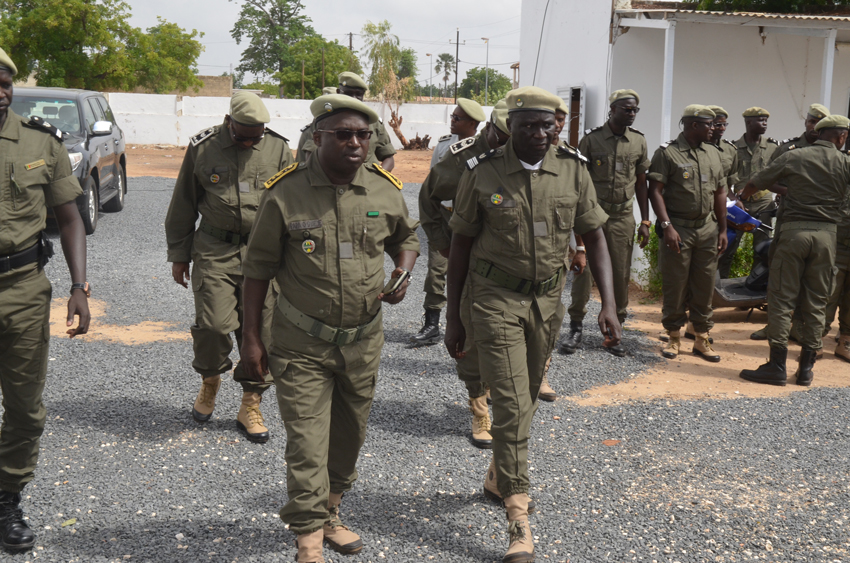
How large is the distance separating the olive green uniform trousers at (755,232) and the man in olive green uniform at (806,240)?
2146mm

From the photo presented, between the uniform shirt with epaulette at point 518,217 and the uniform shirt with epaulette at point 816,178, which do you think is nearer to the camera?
the uniform shirt with epaulette at point 518,217

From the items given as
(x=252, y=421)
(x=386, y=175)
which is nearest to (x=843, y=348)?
(x=252, y=421)

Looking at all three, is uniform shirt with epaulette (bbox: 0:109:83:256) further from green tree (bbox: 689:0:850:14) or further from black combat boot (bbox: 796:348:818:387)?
green tree (bbox: 689:0:850:14)

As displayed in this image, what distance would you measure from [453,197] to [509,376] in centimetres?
198

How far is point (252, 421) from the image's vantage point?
15.8 feet

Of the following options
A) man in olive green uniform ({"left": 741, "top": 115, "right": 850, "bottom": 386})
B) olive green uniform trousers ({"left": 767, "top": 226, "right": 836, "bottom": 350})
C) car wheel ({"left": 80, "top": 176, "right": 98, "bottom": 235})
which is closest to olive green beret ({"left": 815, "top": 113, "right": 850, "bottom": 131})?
man in olive green uniform ({"left": 741, "top": 115, "right": 850, "bottom": 386})

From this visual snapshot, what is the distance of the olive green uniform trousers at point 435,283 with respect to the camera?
7.01 meters

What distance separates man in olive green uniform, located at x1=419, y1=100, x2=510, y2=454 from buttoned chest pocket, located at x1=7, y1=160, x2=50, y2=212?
86.3 inches

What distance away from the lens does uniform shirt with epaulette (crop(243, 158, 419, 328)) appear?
10.5 feet

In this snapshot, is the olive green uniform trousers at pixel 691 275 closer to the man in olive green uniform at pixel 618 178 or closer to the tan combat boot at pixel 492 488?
the man in olive green uniform at pixel 618 178

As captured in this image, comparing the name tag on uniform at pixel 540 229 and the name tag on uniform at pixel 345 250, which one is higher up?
the name tag on uniform at pixel 540 229

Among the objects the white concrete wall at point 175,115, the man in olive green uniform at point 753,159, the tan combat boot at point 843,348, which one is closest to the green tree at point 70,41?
the white concrete wall at point 175,115

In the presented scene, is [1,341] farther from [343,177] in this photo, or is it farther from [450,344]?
[450,344]

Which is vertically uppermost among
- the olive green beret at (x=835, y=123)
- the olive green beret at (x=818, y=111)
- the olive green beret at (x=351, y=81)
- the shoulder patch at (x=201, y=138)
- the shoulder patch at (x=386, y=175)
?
the olive green beret at (x=351, y=81)
